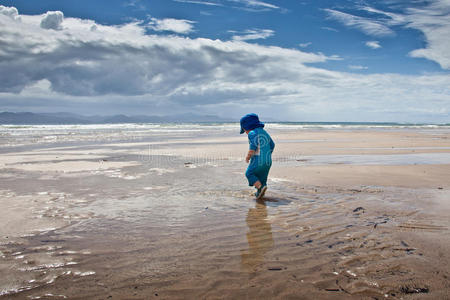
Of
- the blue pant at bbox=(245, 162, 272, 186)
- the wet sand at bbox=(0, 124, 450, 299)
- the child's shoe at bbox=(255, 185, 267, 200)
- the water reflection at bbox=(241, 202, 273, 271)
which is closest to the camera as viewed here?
the wet sand at bbox=(0, 124, 450, 299)

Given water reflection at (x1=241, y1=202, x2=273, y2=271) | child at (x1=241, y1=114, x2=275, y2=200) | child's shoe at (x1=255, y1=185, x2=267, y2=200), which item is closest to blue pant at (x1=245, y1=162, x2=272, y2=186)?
child at (x1=241, y1=114, x2=275, y2=200)

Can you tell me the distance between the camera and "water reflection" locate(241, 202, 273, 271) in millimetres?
3359

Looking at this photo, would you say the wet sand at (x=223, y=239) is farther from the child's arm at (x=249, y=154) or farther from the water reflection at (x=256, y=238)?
the child's arm at (x=249, y=154)

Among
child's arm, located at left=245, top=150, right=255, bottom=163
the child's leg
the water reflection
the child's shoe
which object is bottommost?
the water reflection

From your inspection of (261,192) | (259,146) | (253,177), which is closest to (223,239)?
(261,192)

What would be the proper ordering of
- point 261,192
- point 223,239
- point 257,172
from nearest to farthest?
point 223,239 → point 261,192 → point 257,172

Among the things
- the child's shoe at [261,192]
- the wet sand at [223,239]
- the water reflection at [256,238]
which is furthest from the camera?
the child's shoe at [261,192]

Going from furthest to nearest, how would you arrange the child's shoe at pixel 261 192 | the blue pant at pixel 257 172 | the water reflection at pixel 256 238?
the blue pant at pixel 257 172 < the child's shoe at pixel 261 192 < the water reflection at pixel 256 238

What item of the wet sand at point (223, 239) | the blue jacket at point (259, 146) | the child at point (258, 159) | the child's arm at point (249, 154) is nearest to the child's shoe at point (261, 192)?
the child at point (258, 159)

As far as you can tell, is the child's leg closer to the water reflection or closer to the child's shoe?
the child's shoe

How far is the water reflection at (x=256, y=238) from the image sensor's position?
336cm

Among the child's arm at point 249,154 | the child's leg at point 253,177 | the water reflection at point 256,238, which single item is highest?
the child's arm at point 249,154

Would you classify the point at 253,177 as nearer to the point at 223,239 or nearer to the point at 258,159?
the point at 258,159

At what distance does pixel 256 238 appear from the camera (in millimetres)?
4039
